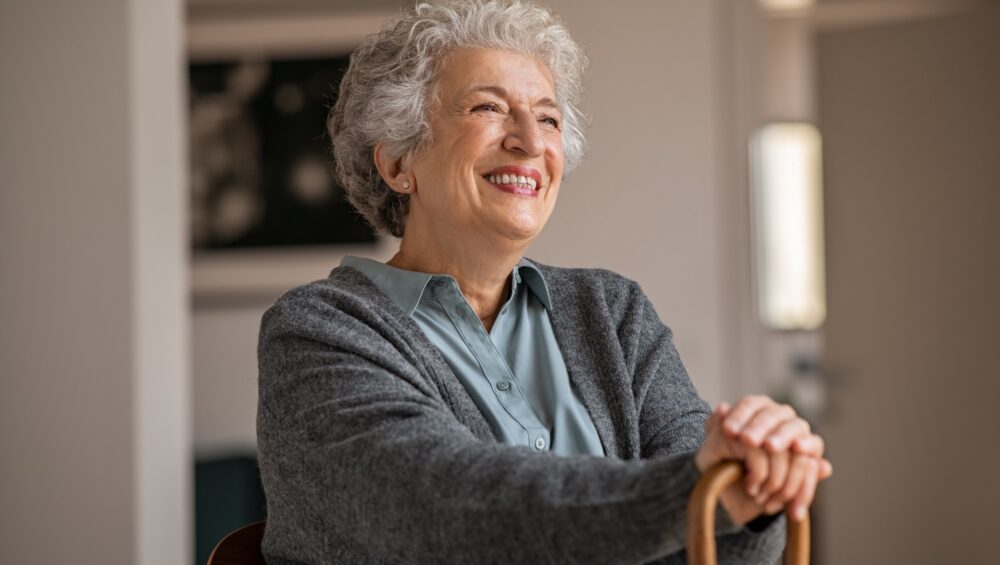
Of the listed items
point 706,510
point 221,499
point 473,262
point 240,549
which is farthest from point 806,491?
point 221,499

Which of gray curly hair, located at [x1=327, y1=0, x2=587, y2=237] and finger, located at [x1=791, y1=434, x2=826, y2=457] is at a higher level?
gray curly hair, located at [x1=327, y1=0, x2=587, y2=237]

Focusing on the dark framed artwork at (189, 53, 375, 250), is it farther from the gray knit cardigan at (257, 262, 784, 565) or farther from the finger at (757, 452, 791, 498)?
the finger at (757, 452, 791, 498)

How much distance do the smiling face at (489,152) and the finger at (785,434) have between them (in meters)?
0.57

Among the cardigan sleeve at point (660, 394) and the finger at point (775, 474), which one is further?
the cardigan sleeve at point (660, 394)

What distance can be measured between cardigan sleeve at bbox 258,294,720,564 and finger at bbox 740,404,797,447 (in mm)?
60

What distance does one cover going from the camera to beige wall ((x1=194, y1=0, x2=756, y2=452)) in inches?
144

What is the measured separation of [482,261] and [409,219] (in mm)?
167

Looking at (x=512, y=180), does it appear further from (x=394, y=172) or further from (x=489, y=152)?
(x=394, y=172)

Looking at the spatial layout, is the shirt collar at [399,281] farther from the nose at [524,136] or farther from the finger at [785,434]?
the finger at [785,434]

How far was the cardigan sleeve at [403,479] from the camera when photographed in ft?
3.27

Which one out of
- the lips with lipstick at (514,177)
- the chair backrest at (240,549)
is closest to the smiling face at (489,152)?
the lips with lipstick at (514,177)

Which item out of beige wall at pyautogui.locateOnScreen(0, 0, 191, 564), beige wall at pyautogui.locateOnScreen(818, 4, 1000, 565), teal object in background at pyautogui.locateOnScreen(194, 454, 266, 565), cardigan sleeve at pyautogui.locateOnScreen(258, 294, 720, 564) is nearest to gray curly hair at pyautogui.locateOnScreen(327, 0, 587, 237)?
cardigan sleeve at pyautogui.locateOnScreen(258, 294, 720, 564)

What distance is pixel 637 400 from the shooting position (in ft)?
4.91

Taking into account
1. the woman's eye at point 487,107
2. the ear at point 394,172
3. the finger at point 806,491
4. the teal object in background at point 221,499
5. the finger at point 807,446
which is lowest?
the teal object in background at point 221,499
